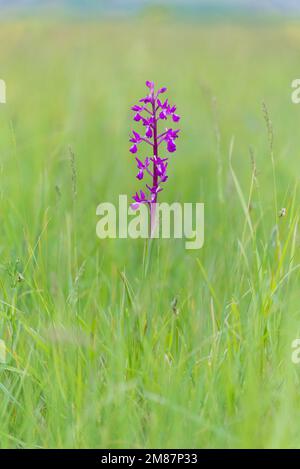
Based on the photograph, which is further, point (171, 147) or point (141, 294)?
point (141, 294)

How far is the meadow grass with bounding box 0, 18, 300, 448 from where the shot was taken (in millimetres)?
1824

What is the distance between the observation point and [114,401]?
1844 mm

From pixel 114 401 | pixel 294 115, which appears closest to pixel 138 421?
pixel 114 401

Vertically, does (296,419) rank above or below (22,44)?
below

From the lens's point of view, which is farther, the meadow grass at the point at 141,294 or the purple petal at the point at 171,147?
the purple petal at the point at 171,147

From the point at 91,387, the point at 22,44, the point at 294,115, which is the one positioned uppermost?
the point at 22,44

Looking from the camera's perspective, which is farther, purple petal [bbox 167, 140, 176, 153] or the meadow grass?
purple petal [bbox 167, 140, 176, 153]

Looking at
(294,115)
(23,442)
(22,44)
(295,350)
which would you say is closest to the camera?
(23,442)

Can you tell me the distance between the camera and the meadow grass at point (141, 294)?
182cm

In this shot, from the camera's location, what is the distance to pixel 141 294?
216 cm

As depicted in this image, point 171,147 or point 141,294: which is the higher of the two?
point 171,147
